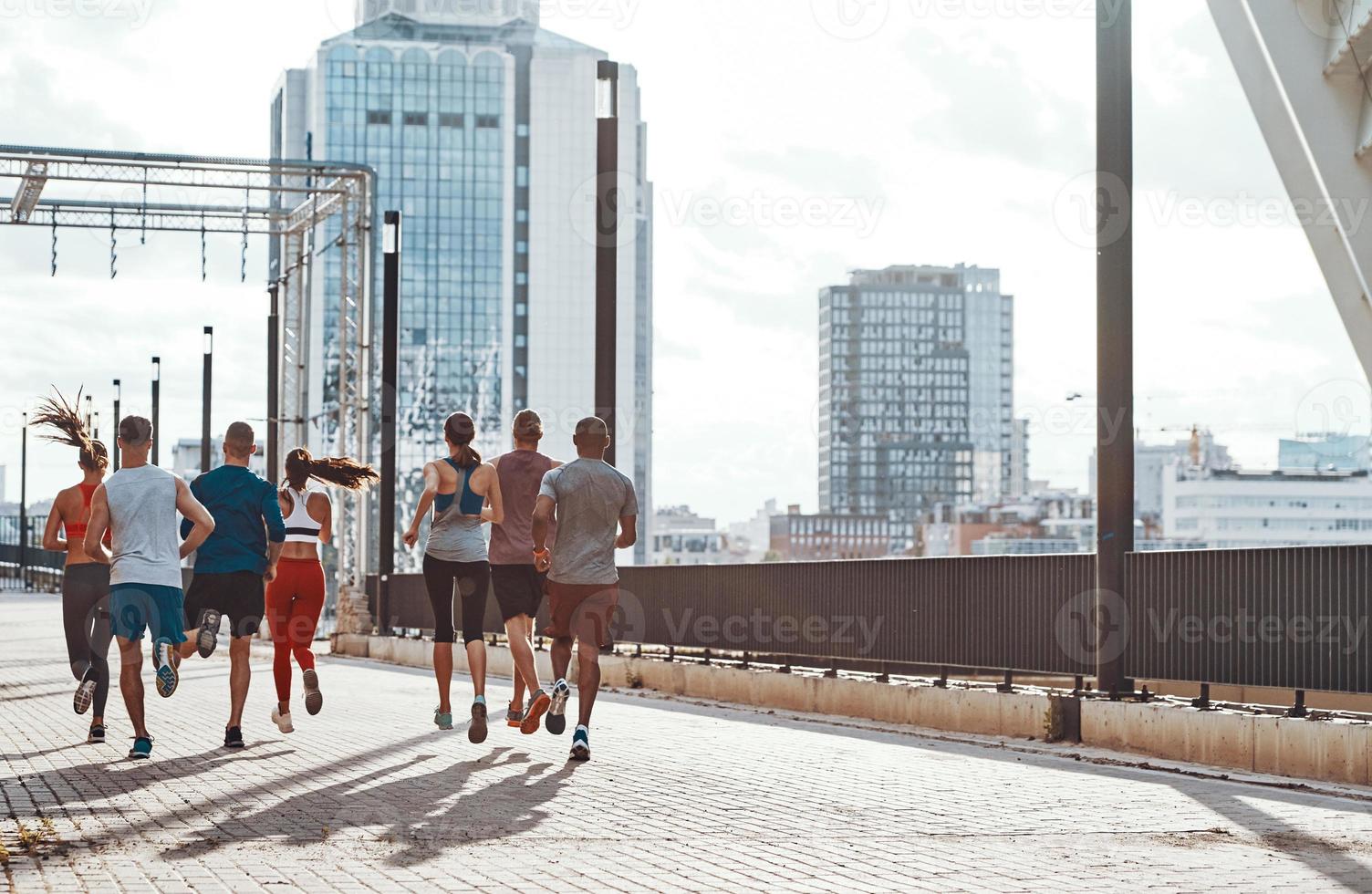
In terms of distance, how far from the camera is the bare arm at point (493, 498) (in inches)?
440

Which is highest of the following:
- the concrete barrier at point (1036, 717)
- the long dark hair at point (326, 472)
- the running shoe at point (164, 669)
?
the long dark hair at point (326, 472)

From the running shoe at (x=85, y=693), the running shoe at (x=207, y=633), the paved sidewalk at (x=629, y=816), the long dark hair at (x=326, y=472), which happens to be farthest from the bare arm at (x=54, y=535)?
the long dark hair at (x=326, y=472)

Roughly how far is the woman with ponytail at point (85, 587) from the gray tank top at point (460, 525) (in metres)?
1.95

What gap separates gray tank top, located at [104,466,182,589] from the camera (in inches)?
398

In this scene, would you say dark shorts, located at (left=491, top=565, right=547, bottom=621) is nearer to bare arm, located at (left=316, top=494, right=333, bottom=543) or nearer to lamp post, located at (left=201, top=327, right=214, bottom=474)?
bare arm, located at (left=316, top=494, right=333, bottom=543)

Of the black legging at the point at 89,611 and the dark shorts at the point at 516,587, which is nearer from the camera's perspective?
the black legging at the point at 89,611

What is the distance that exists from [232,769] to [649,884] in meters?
3.92

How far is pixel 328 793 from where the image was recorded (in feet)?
28.1

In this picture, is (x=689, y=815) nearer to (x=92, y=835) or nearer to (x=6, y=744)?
(x=92, y=835)

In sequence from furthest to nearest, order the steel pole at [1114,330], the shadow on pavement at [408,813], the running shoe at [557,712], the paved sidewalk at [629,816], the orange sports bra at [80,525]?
the steel pole at [1114,330]
the orange sports bra at [80,525]
the running shoe at [557,712]
the shadow on pavement at [408,813]
the paved sidewalk at [629,816]

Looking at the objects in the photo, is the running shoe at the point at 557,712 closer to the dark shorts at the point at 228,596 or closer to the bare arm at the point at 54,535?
the dark shorts at the point at 228,596

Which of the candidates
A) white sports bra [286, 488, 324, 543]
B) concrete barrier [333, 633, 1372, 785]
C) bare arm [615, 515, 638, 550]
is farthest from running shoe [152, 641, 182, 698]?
concrete barrier [333, 633, 1372, 785]

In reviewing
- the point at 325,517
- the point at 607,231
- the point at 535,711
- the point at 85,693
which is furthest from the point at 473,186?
the point at 535,711

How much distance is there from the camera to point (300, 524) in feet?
38.8
